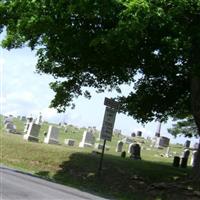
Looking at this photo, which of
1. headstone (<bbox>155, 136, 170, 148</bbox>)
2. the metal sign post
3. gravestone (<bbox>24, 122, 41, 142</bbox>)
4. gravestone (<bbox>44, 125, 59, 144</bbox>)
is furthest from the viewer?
headstone (<bbox>155, 136, 170, 148</bbox>)

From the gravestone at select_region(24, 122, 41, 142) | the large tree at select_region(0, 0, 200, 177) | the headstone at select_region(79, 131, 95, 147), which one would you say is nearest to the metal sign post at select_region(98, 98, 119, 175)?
the large tree at select_region(0, 0, 200, 177)

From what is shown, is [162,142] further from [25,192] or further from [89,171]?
[25,192]

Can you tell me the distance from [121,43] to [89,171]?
7.68 meters

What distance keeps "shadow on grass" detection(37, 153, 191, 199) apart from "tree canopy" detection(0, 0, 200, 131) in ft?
8.75

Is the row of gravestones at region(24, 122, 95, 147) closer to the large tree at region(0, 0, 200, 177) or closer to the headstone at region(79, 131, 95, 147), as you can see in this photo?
the headstone at region(79, 131, 95, 147)

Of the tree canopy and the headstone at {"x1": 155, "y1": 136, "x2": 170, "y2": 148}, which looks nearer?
the tree canopy

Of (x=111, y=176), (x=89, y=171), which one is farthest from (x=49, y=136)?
(x=111, y=176)

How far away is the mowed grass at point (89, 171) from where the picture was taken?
20.4 m

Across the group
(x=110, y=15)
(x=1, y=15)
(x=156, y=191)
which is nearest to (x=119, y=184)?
(x=156, y=191)

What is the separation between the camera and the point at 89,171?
77.4 ft

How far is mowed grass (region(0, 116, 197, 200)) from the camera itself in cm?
2039

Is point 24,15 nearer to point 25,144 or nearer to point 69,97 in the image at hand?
point 69,97

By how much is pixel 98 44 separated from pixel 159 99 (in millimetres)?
6295

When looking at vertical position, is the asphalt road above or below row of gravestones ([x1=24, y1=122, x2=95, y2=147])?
below
